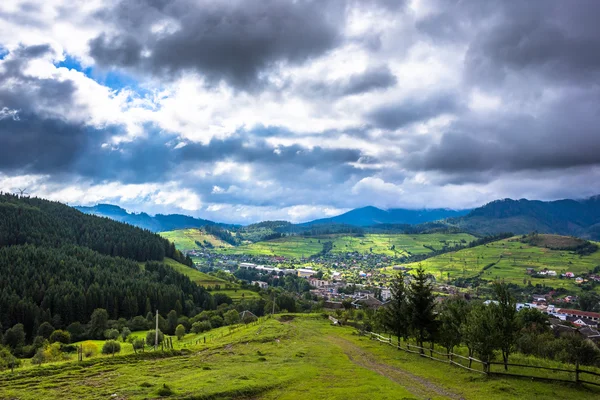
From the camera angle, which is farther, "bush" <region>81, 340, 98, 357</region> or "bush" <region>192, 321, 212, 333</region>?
"bush" <region>192, 321, 212, 333</region>

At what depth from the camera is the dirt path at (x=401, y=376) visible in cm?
2895

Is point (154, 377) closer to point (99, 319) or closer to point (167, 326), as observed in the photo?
point (167, 326)

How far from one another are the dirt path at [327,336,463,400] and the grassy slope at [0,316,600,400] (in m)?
0.08

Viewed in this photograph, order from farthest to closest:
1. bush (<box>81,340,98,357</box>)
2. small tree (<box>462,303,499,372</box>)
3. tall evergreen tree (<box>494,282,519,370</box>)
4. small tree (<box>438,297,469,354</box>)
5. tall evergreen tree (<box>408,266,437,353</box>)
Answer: bush (<box>81,340,98,357</box>) < tall evergreen tree (<box>408,266,437,353</box>) < small tree (<box>438,297,469,354</box>) < tall evergreen tree (<box>494,282,519,370</box>) < small tree (<box>462,303,499,372</box>)

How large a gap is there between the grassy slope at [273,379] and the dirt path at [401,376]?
79mm

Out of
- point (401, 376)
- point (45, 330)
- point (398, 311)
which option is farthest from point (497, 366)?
point (45, 330)

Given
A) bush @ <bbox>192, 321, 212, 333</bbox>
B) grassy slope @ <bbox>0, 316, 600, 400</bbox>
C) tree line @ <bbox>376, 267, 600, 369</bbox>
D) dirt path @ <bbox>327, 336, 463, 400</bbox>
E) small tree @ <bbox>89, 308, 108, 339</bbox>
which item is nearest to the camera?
grassy slope @ <bbox>0, 316, 600, 400</bbox>

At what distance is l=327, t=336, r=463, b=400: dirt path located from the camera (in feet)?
95.0

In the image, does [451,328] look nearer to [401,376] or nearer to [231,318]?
[401,376]

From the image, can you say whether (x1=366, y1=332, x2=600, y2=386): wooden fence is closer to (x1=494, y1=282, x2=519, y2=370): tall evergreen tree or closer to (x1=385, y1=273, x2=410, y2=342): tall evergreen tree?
(x1=494, y1=282, x2=519, y2=370): tall evergreen tree

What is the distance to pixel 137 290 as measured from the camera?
13888 centimetres

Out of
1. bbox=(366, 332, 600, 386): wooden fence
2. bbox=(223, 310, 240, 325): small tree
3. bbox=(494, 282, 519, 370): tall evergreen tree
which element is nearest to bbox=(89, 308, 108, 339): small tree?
bbox=(223, 310, 240, 325): small tree

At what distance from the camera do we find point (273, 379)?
1298 inches

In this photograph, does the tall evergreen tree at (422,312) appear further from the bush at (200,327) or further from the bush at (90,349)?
the bush at (200,327)
